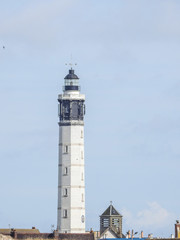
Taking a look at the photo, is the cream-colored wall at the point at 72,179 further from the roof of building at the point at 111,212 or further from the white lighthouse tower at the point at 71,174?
the roof of building at the point at 111,212

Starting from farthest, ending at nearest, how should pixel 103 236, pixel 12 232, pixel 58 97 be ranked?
pixel 58 97
pixel 103 236
pixel 12 232

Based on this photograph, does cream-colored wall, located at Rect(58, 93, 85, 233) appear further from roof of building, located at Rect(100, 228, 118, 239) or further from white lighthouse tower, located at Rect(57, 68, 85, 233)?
roof of building, located at Rect(100, 228, 118, 239)

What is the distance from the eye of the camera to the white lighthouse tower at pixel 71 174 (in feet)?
623

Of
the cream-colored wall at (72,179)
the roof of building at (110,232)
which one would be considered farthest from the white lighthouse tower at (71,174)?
the roof of building at (110,232)

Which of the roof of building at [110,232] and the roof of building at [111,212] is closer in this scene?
the roof of building at [110,232]

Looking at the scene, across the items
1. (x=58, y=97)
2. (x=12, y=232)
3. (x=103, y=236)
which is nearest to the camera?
(x=12, y=232)

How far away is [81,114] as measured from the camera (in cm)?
19300

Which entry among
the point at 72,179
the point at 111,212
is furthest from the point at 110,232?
the point at 111,212

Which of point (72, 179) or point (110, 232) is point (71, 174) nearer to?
point (72, 179)

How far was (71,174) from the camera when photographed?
190 m

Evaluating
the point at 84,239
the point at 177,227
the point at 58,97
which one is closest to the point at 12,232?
the point at 84,239

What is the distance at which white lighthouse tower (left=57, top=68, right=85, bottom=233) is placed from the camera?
18975 cm

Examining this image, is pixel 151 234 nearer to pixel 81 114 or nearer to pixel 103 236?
pixel 103 236

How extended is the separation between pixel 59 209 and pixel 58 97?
14.2m
